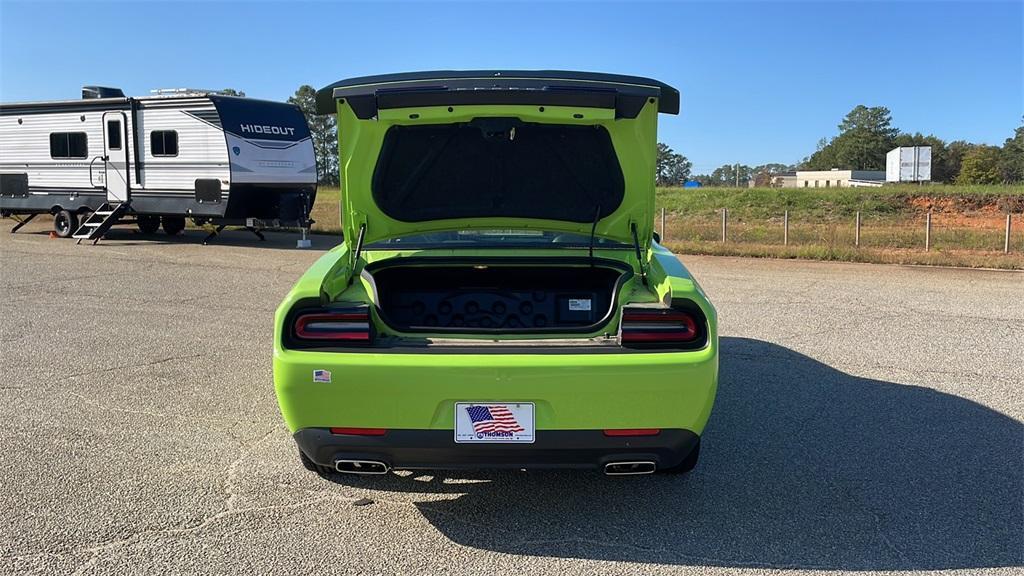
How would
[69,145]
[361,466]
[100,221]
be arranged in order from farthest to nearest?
1. [69,145]
2. [100,221]
3. [361,466]

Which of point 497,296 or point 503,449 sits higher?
point 497,296

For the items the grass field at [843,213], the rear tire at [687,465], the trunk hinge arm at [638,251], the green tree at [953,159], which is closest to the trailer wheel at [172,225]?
the grass field at [843,213]

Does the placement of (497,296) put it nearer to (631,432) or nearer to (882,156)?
(631,432)

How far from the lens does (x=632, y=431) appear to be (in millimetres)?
3115

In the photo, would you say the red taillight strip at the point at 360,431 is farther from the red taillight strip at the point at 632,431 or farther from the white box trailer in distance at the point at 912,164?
the white box trailer in distance at the point at 912,164

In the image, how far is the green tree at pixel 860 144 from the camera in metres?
99.7

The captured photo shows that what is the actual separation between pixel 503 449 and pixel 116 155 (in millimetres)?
15819

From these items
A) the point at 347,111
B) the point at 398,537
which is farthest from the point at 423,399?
the point at 347,111

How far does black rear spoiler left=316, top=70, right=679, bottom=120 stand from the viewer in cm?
354

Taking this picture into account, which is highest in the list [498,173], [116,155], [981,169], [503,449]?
[981,169]

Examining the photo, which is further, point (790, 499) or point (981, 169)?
point (981, 169)

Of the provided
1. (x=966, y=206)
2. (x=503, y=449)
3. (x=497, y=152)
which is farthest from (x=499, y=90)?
(x=966, y=206)

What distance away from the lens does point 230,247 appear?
15766 millimetres

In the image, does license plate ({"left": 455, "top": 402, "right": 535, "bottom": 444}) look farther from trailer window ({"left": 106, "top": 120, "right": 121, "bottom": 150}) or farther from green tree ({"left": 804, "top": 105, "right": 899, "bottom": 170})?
green tree ({"left": 804, "top": 105, "right": 899, "bottom": 170})
